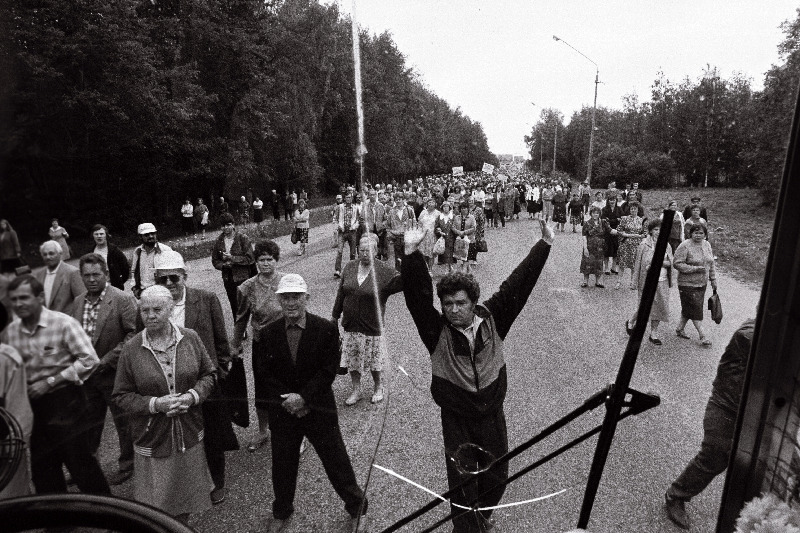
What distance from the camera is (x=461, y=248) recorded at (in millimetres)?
11008

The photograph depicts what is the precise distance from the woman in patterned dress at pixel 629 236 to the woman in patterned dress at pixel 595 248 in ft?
0.96

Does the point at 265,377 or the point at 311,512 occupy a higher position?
the point at 265,377

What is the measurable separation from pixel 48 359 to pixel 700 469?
10.0ft

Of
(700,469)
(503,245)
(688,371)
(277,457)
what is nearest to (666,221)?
(277,457)

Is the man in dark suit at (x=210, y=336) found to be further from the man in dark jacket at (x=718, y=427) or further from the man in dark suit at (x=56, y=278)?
the man in dark jacket at (x=718, y=427)

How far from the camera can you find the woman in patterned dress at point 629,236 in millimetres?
7836

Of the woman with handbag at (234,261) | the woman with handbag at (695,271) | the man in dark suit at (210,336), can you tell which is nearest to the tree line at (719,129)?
the man in dark suit at (210,336)

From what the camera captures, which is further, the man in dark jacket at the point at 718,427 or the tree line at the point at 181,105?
the man in dark jacket at the point at 718,427

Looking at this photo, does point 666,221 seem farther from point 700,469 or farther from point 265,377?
point 700,469

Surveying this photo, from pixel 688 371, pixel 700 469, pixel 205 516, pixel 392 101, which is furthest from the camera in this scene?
pixel 688 371

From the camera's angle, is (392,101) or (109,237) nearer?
(109,237)

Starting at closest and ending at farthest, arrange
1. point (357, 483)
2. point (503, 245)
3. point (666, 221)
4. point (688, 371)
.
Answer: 1. point (666, 221)
2. point (357, 483)
3. point (688, 371)
4. point (503, 245)

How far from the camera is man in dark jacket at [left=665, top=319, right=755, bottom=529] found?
238cm

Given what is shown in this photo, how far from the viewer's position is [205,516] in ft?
4.24
